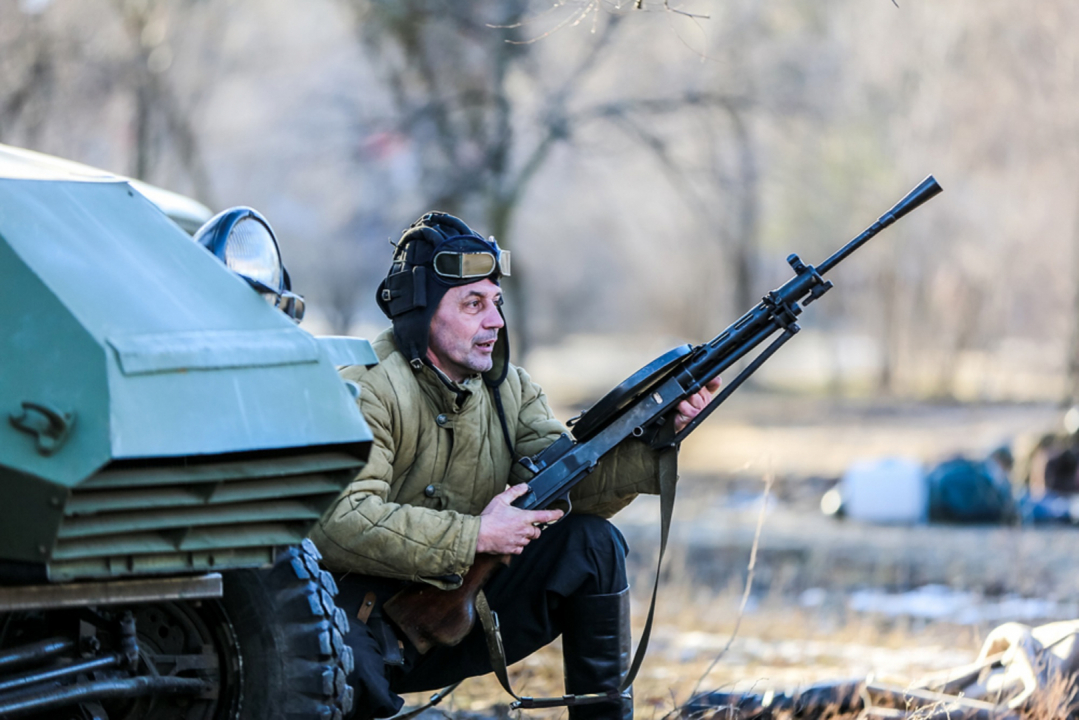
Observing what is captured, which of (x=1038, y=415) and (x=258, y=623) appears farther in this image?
(x=1038, y=415)

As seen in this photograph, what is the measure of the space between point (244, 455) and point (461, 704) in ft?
8.17


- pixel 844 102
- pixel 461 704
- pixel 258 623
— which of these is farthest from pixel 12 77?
pixel 258 623

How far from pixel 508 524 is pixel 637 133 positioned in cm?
1506

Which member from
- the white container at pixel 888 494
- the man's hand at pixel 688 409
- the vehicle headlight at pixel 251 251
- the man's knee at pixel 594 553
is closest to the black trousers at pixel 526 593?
the man's knee at pixel 594 553

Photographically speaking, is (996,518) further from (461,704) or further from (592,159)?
(592,159)

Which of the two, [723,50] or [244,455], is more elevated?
[723,50]

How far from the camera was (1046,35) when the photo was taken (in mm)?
20078

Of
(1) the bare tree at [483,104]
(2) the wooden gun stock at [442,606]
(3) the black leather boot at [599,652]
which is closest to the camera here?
(2) the wooden gun stock at [442,606]

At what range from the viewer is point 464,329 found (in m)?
3.71

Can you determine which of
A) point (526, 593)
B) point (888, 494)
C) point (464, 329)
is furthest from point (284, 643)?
point (888, 494)

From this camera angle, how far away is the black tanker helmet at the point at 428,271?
371 centimetres

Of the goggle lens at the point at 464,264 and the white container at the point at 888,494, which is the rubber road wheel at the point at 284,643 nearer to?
the goggle lens at the point at 464,264

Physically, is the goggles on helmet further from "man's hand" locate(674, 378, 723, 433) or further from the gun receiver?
"man's hand" locate(674, 378, 723, 433)

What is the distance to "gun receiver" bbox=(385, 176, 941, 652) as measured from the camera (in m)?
3.57
